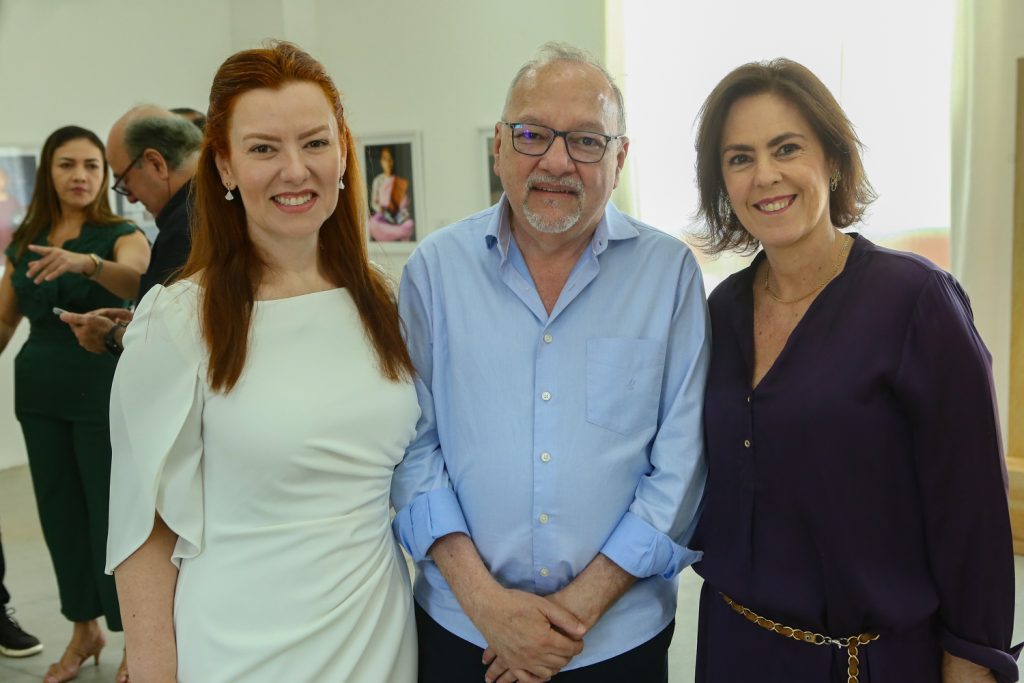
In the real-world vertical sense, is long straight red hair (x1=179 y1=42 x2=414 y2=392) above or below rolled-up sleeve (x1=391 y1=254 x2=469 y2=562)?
above

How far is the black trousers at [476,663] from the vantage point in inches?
75.8

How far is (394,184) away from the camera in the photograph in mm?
7387

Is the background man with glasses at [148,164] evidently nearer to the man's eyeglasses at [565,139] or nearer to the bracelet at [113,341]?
the bracelet at [113,341]

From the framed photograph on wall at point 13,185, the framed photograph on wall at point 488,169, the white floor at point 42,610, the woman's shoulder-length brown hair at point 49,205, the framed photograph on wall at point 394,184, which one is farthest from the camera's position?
the framed photograph on wall at point 394,184

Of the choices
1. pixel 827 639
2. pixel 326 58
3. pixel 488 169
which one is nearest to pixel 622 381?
pixel 827 639

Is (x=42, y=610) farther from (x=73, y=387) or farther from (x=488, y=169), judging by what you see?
(x=488, y=169)

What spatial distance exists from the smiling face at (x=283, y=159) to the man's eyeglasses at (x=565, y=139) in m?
0.40

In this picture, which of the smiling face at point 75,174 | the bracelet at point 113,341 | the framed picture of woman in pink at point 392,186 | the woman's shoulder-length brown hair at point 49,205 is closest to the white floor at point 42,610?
the bracelet at point 113,341

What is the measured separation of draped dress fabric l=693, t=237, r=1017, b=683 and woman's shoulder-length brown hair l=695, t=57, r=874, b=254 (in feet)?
0.45

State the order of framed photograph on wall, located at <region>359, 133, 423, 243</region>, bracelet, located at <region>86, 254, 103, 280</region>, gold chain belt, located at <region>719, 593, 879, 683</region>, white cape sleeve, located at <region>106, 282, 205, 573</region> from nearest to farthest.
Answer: white cape sleeve, located at <region>106, 282, 205, 573</region> < gold chain belt, located at <region>719, 593, 879, 683</region> < bracelet, located at <region>86, 254, 103, 280</region> < framed photograph on wall, located at <region>359, 133, 423, 243</region>

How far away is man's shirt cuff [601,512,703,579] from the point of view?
1.85m

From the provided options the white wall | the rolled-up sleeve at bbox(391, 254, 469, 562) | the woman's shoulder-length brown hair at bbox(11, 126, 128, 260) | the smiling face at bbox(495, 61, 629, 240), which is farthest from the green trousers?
the white wall

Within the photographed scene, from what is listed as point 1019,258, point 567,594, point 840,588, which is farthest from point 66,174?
point 1019,258

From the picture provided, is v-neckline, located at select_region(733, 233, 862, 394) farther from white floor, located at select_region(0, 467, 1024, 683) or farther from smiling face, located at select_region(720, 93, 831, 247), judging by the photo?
white floor, located at select_region(0, 467, 1024, 683)
